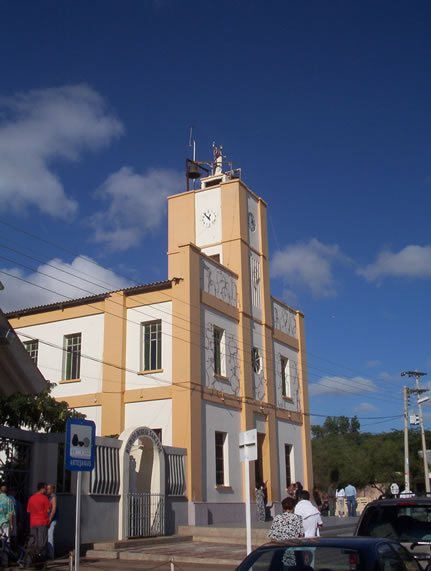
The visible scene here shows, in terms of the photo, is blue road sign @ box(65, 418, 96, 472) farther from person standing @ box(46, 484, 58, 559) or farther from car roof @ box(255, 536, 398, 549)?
person standing @ box(46, 484, 58, 559)

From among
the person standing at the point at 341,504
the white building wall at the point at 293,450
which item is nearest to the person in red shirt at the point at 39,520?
the white building wall at the point at 293,450

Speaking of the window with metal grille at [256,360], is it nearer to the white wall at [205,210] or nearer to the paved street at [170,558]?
the white wall at [205,210]

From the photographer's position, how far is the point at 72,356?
1071 inches

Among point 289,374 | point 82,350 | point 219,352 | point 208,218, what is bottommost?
point 289,374

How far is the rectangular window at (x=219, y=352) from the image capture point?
26016 millimetres

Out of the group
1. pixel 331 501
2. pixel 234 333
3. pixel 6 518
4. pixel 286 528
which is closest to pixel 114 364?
pixel 234 333

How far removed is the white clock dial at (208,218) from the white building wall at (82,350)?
6.24 m

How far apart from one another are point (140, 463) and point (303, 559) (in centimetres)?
1543

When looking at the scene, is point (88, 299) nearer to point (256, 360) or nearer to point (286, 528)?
point (256, 360)

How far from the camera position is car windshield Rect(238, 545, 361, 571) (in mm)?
5855

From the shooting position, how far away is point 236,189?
2881cm

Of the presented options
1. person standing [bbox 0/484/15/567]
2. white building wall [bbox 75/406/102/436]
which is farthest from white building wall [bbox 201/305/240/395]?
person standing [bbox 0/484/15/567]

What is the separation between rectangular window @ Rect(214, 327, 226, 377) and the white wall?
442 centimetres

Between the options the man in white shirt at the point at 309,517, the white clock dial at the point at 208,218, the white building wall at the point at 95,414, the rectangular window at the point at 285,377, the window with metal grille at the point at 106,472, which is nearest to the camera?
the man in white shirt at the point at 309,517
